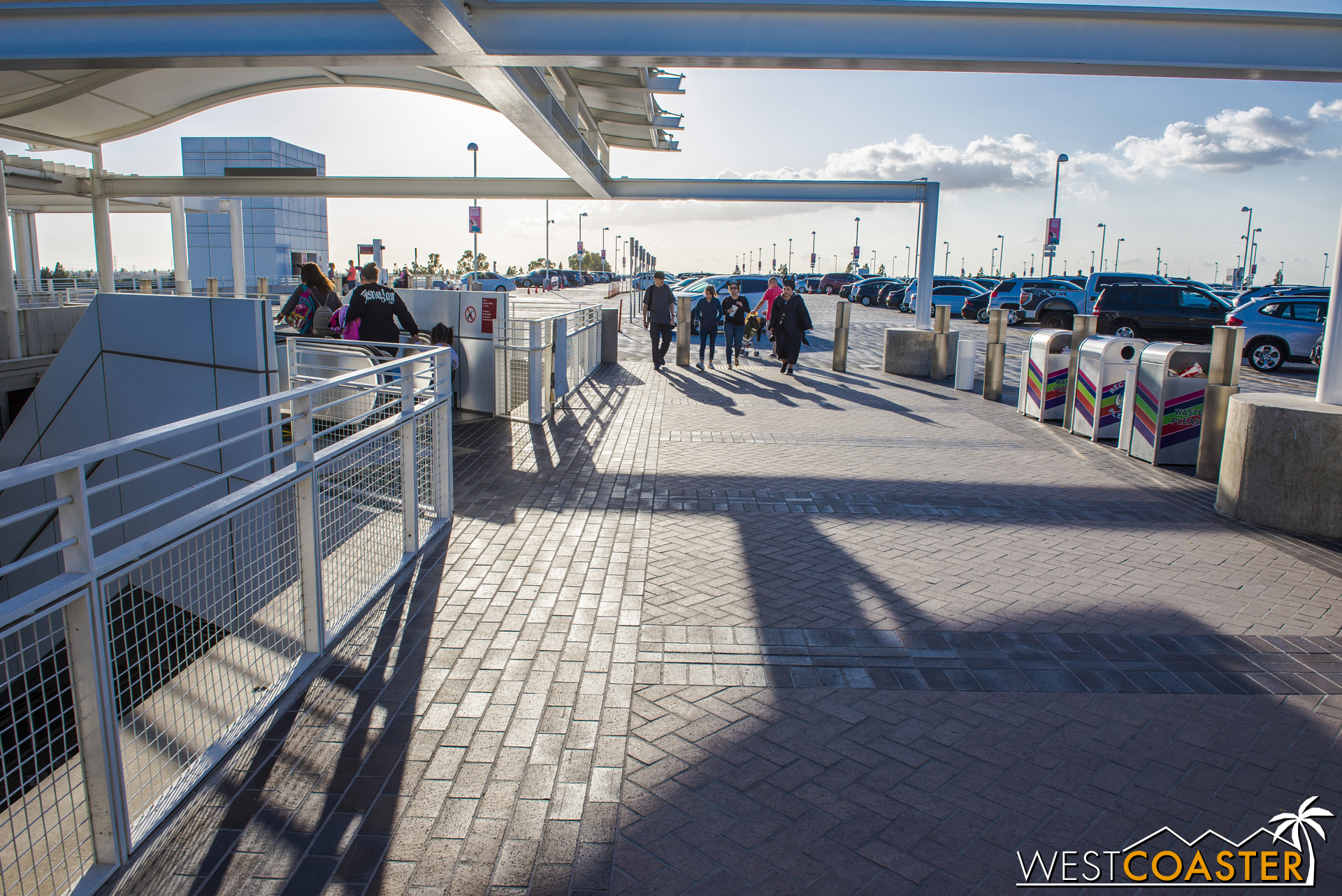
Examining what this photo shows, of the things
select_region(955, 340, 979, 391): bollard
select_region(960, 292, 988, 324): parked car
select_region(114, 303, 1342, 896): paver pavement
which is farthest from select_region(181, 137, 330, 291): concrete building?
select_region(114, 303, 1342, 896): paver pavement

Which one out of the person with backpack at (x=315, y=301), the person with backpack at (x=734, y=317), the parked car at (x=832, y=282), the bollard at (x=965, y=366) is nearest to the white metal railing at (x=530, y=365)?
the person with backpack at (x=315, y=301)

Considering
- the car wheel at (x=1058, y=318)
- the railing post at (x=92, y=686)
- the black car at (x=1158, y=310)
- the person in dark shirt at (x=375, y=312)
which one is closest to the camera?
the railing post at (x=92, y=686)

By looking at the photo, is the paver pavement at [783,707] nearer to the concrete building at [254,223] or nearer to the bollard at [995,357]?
the bollard at [995,357]

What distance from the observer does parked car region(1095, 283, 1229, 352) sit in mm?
22516

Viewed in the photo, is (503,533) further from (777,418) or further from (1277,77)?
(1277,77)

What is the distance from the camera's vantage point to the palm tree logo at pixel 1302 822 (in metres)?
2.97

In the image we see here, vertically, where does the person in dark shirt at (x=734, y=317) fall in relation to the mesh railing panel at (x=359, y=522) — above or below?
above

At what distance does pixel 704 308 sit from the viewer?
17359 mm

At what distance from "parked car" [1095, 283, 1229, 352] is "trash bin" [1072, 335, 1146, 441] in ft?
44.2

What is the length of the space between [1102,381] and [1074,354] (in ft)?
3.76

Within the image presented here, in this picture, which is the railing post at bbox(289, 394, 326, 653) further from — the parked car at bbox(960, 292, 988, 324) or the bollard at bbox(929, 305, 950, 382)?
the parked car at bbox(960, 292, 988, 324)

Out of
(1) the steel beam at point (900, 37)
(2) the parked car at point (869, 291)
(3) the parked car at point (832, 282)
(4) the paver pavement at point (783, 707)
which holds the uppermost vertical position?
(1) the steel beam at point (900, 37)

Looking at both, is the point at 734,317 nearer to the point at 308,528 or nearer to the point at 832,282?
the point at 308,528

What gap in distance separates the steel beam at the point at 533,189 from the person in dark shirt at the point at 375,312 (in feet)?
32.1
